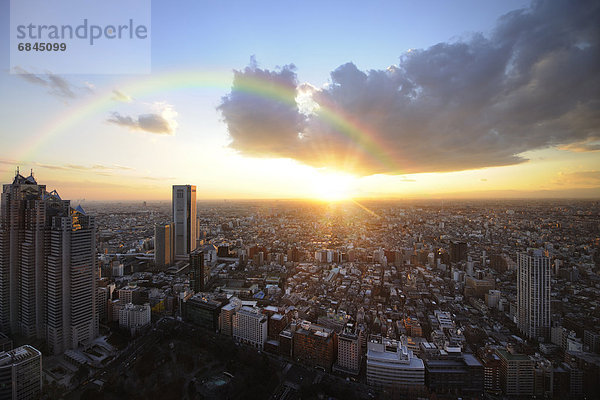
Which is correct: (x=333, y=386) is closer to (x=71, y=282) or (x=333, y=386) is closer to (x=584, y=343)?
(x=584, y=343)

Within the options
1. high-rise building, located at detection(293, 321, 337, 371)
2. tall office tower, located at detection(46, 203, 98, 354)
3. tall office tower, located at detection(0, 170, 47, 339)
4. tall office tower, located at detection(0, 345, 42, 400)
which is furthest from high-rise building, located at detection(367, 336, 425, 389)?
tall office tower, located at detection(0, 170, 47, 339)

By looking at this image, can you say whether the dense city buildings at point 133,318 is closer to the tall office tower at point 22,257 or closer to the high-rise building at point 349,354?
the tall office tower at point 22,257

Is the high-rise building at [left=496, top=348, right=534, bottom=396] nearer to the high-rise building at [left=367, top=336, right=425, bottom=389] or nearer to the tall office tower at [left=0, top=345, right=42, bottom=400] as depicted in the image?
the high-rise building at [left=367, top=336, right=425, bottom=389]

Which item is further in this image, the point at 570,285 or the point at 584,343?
the point at 570,285

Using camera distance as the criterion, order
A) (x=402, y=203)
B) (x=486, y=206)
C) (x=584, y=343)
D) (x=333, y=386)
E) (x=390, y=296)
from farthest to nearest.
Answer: (x=402, y=203) → (x=486, y=206) → (x=390, y=296) → (x=584, y=343) → (x=333, y=386)

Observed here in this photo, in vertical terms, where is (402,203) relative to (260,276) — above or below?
above

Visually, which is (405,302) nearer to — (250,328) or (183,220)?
(250,328)

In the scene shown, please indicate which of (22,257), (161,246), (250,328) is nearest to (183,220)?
(161,246)

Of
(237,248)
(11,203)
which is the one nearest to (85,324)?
(11,203)
